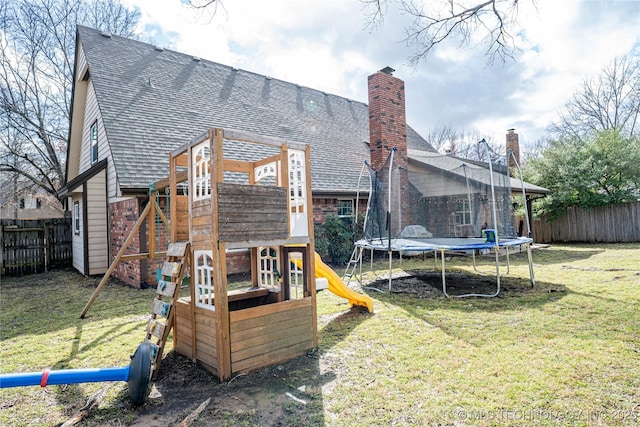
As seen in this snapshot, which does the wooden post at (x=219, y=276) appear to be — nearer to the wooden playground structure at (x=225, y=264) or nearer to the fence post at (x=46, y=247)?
the wooden playground structure at (x=225, y=264)

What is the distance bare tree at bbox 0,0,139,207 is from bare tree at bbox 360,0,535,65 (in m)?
16.6

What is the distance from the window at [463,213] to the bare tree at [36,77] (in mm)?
17612

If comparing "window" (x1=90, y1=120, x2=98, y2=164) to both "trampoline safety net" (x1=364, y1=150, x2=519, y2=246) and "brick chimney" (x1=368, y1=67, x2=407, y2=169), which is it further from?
"brick chimney" (x1=368, y1=67, x2=407, y2=169)

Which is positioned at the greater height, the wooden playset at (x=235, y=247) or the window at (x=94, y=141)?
the window at (x=94, y=141)

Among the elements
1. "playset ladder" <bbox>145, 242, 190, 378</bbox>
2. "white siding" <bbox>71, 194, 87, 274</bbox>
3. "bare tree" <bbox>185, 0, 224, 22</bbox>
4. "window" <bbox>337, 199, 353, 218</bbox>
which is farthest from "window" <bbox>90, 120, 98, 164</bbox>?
"playset ladder" <bbox>145, 242, 190, 378</bbox>

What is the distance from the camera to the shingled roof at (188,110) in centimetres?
869

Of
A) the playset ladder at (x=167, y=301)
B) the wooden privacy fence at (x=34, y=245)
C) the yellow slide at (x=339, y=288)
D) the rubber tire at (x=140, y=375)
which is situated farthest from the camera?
the wooden privacy fence at (x=34, y=245)

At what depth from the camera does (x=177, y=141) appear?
9.32 meters

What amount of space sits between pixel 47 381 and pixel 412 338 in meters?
3.52

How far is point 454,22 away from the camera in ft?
23.1

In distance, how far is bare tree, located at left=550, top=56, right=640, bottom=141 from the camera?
23859mm

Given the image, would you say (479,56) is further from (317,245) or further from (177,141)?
(177,141)

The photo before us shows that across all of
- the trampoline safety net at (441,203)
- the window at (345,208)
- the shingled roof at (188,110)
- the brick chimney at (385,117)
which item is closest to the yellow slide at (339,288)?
the trampoline safety net at (441,203)

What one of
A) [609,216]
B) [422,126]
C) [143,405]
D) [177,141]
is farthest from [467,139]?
[143,405]
